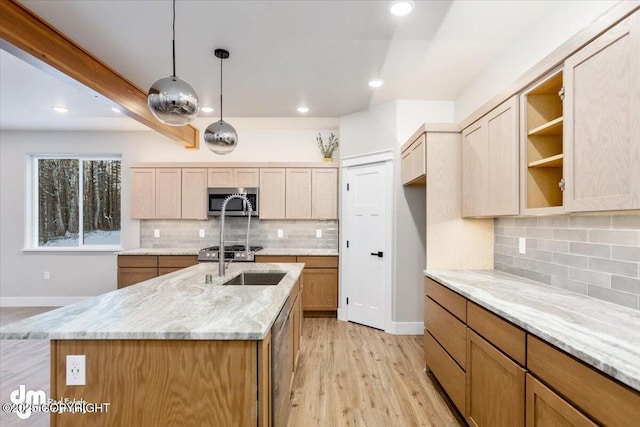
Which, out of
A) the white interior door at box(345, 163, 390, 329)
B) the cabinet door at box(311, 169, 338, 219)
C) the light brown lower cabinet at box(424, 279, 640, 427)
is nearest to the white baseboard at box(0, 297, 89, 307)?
the cabinet door at box(311, 169, 338, 219)

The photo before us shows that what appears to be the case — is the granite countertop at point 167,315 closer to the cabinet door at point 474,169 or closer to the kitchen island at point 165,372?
the kitchen island at point 165,372

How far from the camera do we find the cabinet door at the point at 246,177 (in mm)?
4633

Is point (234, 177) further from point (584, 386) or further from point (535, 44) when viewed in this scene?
point (584, 386)

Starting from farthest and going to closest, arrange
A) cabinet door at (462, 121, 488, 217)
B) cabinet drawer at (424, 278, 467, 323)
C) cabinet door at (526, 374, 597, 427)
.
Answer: cabinet door at (462, 121, 488, 217) < cabinet drawer at (424, 278, 467, 323) < cabinet door at (526, 374, 597, 427)

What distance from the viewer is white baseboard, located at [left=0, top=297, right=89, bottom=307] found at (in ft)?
15.9

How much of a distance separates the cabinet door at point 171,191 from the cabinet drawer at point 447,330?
3845mm

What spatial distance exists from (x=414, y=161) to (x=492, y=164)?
3.00ft

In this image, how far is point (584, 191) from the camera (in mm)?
1447

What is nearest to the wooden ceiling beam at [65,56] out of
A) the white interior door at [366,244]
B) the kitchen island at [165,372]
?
the kitchen island at [165,372]

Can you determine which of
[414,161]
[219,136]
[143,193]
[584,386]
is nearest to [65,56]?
[219,136]

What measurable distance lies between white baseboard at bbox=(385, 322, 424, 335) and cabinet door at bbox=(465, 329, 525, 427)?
178 centimetres

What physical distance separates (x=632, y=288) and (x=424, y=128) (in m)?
1.80

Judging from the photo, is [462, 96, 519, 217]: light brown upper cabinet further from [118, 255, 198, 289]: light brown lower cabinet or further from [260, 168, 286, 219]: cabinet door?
[118, 255, 198, 289]: light brown lower cabinet

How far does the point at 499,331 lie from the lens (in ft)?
5.05
